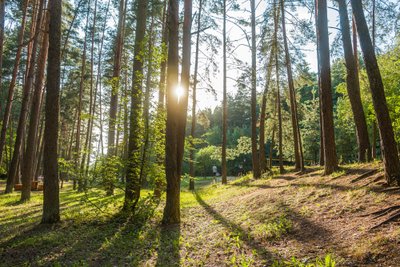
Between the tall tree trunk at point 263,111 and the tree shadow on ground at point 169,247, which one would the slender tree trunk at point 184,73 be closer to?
the tree shadow on ground at point 169,247

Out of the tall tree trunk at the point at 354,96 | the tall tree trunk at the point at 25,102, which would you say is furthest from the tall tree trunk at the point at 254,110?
the tall tree trunk at the point at 25,102

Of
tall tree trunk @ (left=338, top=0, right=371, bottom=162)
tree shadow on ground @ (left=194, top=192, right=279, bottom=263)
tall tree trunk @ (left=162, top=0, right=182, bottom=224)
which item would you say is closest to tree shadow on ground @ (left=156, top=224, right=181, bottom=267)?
tall tree trunk @ (left=162, top=0, right=182, bottom=224)

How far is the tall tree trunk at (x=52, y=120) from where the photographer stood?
8117 millimetres

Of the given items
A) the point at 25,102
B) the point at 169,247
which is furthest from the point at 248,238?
the point at 25,102

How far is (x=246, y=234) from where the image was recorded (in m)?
6.64

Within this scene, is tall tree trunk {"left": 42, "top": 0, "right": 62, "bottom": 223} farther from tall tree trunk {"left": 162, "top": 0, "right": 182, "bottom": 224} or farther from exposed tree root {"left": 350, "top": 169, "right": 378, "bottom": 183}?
exposed tree root {"left": 350, "top": 169, "right": 378, "bottom": 183}

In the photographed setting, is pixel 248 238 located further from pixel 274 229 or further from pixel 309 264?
pixel 309 264

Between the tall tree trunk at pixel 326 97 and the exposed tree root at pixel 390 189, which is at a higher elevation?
the tall tree trunk at pixel 326 97

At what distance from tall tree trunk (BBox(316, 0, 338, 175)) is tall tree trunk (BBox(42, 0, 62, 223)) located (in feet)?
26.5

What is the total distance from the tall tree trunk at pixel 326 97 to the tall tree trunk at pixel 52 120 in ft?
26.5

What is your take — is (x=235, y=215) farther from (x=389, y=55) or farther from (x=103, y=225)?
(x=389, y=55)

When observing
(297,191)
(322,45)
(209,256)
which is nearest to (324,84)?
(322,45)

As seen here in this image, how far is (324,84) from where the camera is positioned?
401 inches

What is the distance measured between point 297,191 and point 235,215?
6.59 feet
